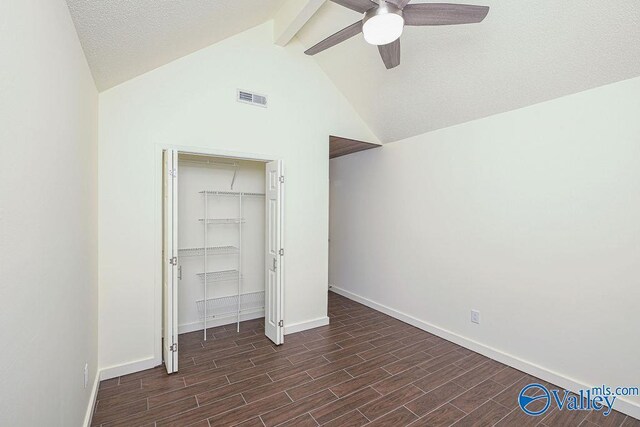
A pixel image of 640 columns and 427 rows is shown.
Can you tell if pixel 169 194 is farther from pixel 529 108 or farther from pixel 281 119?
pixel 529 108

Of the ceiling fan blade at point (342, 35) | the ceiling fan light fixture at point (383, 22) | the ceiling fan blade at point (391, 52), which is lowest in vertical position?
the ceiling fan light fixture at point (383, 22)

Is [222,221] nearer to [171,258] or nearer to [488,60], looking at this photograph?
[171,258]

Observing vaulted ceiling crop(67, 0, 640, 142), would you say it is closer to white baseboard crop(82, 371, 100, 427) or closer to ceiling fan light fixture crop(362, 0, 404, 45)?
ceiling fan light fixture crop(362, 0, 404, 45)

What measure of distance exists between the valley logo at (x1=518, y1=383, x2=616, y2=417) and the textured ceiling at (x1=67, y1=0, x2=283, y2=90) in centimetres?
391

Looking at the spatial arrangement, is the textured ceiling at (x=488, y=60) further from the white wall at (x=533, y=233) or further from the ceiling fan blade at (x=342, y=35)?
the ceiling fan blade at (x=342, y=35)

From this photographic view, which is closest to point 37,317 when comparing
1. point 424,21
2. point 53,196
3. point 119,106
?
point 53,196

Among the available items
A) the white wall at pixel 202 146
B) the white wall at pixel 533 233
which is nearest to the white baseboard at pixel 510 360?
the white wall at pixel 533 233

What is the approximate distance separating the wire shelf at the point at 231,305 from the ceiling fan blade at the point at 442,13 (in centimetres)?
350

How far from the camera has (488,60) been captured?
2.50m

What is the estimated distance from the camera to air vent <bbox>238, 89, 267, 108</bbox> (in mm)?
3131

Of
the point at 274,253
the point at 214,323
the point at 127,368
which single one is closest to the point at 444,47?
the point at 274,253

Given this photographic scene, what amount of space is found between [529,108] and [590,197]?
3.16ft

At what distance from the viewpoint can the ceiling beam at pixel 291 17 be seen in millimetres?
2637

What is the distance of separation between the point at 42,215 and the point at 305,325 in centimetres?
300
